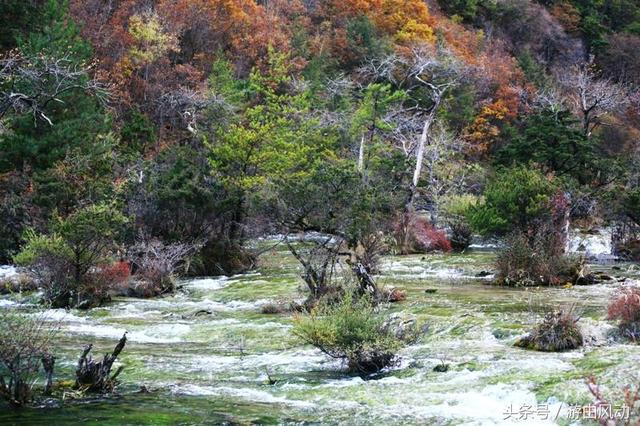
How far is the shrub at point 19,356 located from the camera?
1009cm

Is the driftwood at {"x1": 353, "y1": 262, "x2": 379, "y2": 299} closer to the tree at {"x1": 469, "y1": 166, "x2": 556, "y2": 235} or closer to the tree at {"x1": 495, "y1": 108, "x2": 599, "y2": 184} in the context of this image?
the tree at {"x1": 469, "y1": 166, "x2": 556, "y2": 235}

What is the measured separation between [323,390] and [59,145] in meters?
20.6

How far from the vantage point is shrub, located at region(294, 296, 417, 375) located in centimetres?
1240

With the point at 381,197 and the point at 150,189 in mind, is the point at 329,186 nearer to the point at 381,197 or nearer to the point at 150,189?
the point at 381,197

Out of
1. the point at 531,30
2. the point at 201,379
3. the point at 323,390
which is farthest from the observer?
the point at 531,30

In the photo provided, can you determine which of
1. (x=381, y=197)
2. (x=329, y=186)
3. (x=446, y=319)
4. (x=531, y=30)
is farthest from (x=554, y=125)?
(x=531, y=30)

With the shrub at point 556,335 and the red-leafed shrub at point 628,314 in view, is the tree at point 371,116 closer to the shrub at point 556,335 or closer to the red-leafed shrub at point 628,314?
the red-leafed shrub at point 628,314

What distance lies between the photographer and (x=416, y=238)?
36.8 m

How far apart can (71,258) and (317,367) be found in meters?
10.2

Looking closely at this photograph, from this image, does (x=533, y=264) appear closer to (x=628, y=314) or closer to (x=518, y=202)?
(x=518, y=202)

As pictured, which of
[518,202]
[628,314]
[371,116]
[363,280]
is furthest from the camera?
[371,116]

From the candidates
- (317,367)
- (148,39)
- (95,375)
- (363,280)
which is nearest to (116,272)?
(363,280)

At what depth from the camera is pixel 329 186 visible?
2106cm

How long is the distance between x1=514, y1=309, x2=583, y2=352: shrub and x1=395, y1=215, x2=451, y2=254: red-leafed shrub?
21663 mm
